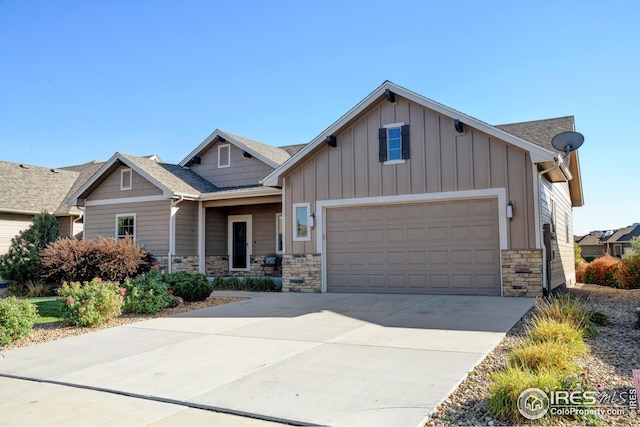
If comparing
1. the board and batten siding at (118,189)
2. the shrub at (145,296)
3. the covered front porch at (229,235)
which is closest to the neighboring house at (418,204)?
the covered front porch at (229,235)

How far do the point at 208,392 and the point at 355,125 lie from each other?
381 inches

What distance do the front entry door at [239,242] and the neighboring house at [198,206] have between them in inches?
1.5

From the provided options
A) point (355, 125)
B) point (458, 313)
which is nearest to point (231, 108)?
point (355, 125)

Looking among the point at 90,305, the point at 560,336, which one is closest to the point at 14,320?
the point at 90,305

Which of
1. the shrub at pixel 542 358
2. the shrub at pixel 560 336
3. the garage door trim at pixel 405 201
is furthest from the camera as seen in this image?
the garage door trim at pixel 405 201

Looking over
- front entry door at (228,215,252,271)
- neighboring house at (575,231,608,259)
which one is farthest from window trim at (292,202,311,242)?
neighboring house at (575,231,608,259)

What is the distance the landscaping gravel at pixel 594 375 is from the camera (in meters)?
4.09

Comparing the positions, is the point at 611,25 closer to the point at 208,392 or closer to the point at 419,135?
the point at 419,135

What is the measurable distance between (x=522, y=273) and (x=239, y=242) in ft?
37.0

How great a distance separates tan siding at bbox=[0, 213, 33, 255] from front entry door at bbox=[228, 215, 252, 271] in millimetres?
8602

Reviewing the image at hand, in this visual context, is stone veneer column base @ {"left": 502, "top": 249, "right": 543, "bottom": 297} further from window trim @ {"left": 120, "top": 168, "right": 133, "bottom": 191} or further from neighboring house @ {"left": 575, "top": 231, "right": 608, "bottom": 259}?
neighboring house @ {"left": 575, "top": 231, "right": 608, "bottom": 259}

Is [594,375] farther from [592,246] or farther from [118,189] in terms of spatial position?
[592,246]

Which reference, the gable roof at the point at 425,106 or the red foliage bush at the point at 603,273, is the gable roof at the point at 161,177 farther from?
the red foliage bush at the point at 603,273

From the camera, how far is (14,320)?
8055 millimetres
